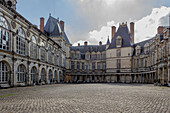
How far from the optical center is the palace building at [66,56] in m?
19.5

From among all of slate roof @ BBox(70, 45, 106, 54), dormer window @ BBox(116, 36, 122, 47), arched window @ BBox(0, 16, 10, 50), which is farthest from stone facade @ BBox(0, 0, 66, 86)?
slate roof @ BBox(70, 45, 106, 54)

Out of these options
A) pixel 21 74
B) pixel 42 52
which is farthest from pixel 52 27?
pixel 21 74

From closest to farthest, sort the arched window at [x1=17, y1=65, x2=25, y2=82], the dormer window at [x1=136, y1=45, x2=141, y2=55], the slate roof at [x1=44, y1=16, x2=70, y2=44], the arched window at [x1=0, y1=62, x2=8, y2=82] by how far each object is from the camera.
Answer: the arched window at [x1=0, y1=62, x2=8, y2=82]
the arched window at [x1=17, y1=65, x2=25, y2=82]
the dormer window at [x1=136, y1=45, x2=141, y2=55]
the slate roof at [x1=44, y1=16, x2=70, y2=44]

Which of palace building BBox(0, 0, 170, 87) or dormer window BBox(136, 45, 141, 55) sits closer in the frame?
palace building BBox(0, 0, 170, 87)

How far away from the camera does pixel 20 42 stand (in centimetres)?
2206

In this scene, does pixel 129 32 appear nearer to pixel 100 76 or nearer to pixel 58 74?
pixel 100 76

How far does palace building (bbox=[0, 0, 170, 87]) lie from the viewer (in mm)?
19531

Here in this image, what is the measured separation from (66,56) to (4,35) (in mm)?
33097

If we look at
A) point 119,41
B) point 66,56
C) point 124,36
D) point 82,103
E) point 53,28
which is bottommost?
point 82,103

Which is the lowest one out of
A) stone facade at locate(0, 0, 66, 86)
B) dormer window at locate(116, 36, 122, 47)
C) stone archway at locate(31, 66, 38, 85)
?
stone archway at locate(31, 66, 38, 85)

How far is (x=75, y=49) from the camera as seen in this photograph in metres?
57.1

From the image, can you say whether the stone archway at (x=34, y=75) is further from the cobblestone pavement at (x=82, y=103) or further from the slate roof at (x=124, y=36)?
the slate roof at (x=124, y=36)

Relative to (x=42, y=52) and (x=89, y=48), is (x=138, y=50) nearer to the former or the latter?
(x=89, y=48)

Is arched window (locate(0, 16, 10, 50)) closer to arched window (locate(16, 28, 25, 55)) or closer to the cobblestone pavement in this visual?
arched window (locate(16, 28, 25, 55))
